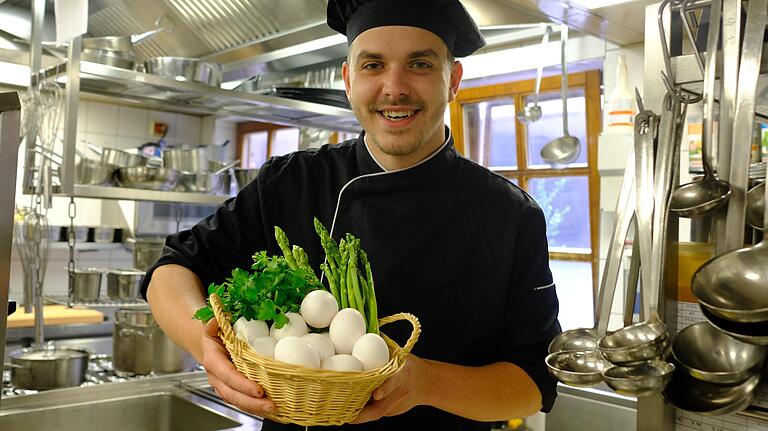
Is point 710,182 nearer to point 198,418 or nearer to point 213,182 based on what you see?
point 198,418

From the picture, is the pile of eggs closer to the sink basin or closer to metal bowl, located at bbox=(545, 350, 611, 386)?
metal bowl, located at bbox=(545, 350, 611, 386)

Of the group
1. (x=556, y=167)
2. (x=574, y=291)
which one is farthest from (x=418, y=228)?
(x=574, y=291)

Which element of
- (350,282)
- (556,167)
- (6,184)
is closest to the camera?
(350,282)

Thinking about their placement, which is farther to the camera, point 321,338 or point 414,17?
point 414,17

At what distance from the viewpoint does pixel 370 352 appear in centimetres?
99

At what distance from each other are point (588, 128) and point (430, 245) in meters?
2.68

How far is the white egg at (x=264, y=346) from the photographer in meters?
0.98

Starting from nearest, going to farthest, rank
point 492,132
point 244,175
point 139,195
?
point 139,195 → point 244,175 → point 492,132

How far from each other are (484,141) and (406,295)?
11.0ft

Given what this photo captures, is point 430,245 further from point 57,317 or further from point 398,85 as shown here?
point 57,317

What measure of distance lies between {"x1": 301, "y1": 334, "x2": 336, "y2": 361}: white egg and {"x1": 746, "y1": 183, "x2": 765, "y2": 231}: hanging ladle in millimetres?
594

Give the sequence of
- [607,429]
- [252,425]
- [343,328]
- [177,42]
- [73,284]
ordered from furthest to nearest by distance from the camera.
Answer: [177,42]
[73,284]
[607,429]
[252,425]
[343,328]

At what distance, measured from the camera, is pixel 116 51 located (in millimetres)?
2660

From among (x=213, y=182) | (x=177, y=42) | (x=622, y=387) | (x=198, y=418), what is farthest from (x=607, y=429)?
(x=177, y=42)
